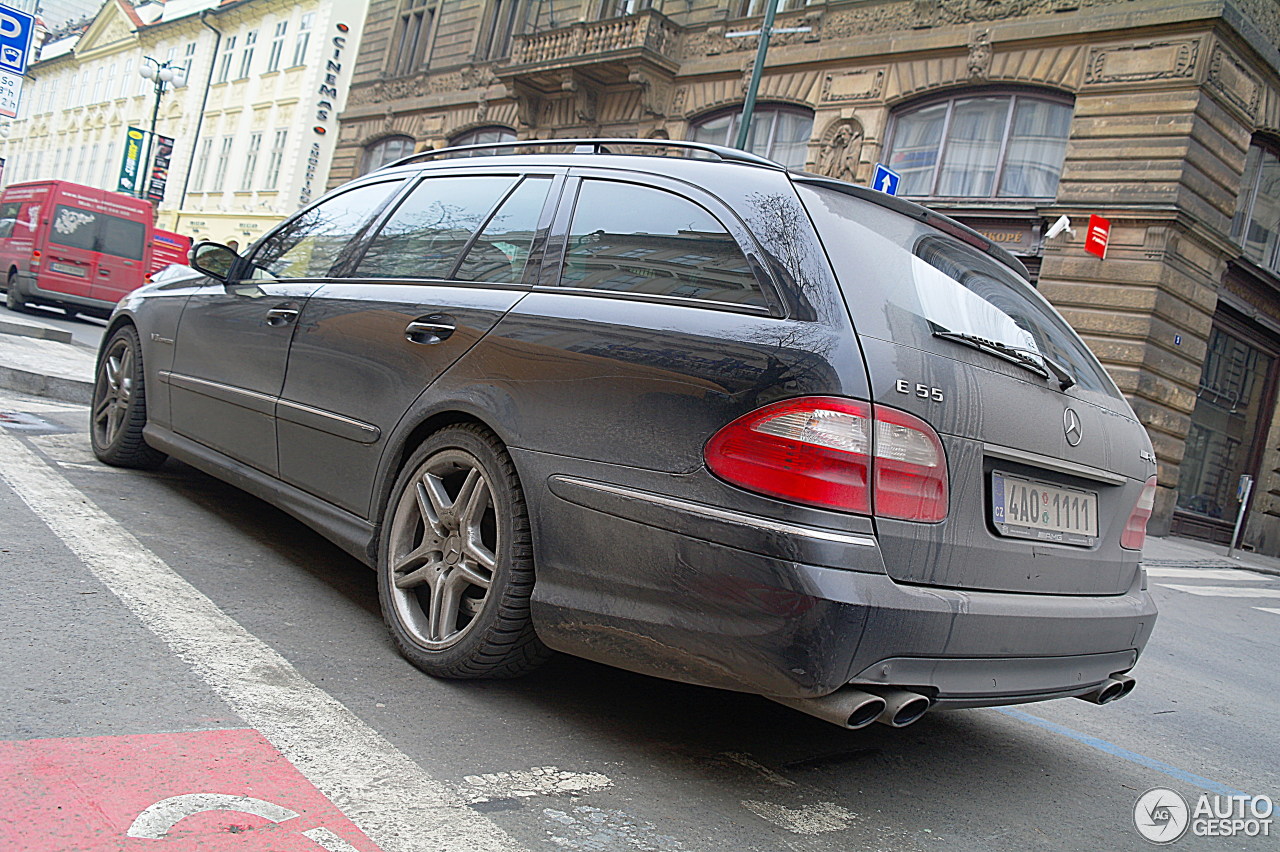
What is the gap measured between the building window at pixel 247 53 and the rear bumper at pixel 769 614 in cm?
4379

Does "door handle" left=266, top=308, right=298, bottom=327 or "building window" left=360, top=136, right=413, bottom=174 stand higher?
"building window" left=360, top=136, right=413, bottom=174

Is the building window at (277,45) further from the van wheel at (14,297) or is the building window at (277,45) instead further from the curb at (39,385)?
the curb at (39,385)

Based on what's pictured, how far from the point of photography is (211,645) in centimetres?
304

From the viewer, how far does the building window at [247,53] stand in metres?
41.6

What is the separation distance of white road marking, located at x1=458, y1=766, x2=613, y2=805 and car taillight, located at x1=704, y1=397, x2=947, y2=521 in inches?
31.0

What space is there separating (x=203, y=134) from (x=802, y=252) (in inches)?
1859

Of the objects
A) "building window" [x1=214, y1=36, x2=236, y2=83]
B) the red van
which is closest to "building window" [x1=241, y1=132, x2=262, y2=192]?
"building window" [x1=214, y1=36, x2=236, y2=83]

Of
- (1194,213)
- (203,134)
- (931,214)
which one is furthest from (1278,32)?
(203,134)

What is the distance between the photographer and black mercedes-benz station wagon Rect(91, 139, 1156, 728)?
7.89 ft

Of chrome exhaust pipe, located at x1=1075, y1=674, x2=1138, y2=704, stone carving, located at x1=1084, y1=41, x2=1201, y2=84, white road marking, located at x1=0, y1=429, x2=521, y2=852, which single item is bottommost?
white road marking, located at x1=0, y1=429, x2=521, y2=852

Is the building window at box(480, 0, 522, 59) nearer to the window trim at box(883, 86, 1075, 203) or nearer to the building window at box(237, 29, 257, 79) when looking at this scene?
the window trim at box(883, 86, 1075, 203)

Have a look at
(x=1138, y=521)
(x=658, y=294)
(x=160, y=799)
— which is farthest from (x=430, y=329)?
(x=1138, y=521)

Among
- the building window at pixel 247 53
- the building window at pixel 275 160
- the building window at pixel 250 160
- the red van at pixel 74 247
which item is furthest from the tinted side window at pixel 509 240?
the building window at pixel 247 53

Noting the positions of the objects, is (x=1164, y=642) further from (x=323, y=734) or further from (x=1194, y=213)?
(x=1194, y=213)
